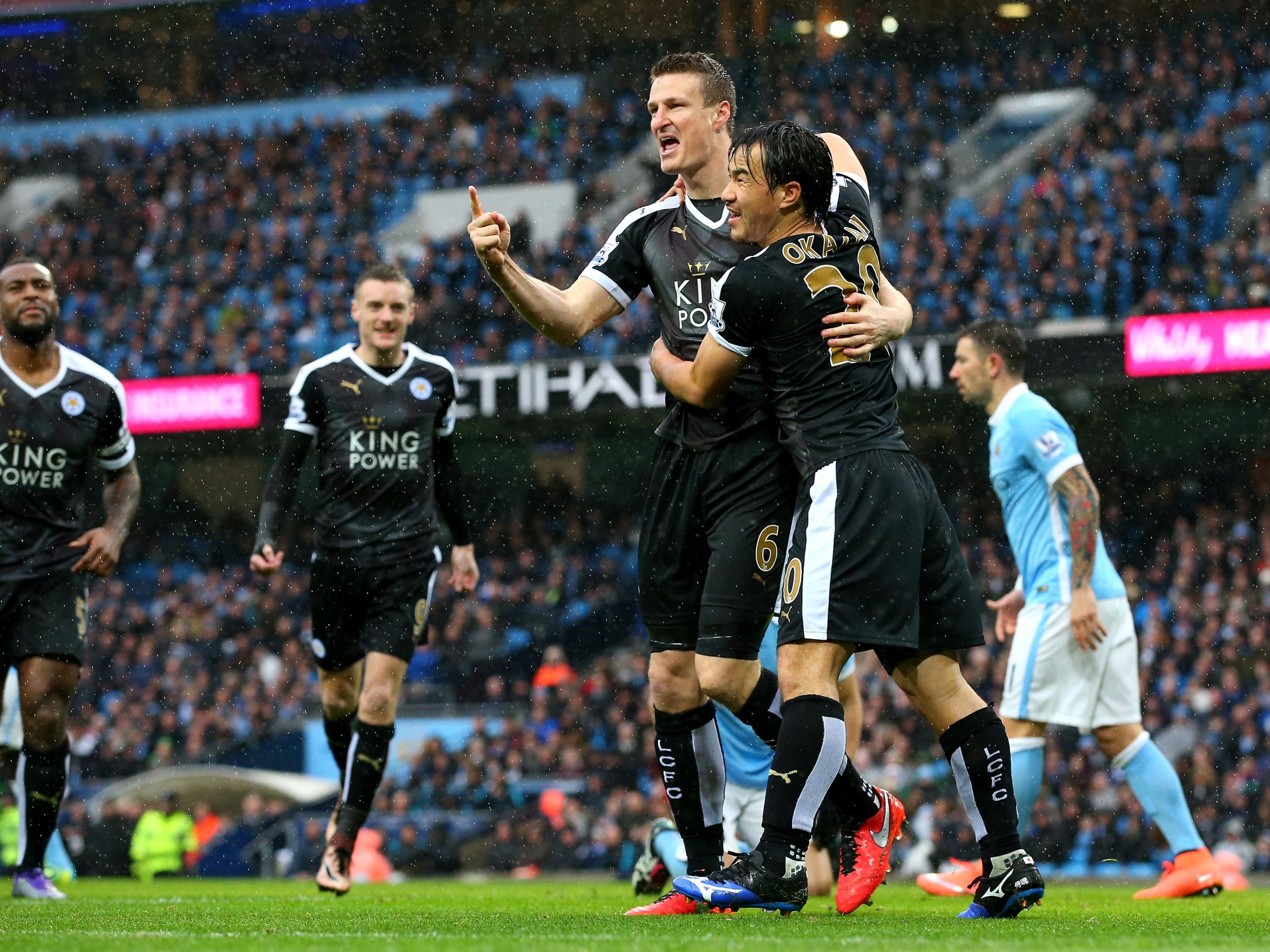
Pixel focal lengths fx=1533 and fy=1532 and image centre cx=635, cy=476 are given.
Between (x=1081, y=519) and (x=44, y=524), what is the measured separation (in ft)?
14.5

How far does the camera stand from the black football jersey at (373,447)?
7.11 meters

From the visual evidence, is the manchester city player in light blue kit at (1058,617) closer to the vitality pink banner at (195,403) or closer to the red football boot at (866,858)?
the red football boot at (866,858)

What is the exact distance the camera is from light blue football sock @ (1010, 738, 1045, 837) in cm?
643

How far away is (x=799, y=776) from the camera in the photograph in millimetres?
4227

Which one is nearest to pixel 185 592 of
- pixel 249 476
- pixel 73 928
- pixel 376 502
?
pixel 249 476

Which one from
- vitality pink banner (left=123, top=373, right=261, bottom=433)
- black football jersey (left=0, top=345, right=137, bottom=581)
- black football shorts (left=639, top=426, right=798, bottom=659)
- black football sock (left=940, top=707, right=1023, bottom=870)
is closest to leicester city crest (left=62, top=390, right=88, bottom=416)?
black football jersey (left=0, top=345, right=137, bottom=581)

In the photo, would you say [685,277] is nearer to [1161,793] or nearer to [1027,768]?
[1027,768]

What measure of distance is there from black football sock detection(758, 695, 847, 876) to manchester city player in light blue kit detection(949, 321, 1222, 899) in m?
2.46

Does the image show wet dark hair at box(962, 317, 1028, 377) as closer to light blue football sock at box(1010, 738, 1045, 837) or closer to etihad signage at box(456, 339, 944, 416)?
light blue football sock at box(1010, 738, 1045, 837)

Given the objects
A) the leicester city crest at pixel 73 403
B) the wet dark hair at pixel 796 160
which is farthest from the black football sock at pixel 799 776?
the leicester city crest at pixel 73 403

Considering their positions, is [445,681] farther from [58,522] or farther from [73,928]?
[73,928]

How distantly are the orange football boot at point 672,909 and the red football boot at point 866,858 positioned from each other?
38 centimetres

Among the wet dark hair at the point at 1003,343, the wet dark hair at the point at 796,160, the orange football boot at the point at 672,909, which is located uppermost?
the wet dark hair at the point at 796,160

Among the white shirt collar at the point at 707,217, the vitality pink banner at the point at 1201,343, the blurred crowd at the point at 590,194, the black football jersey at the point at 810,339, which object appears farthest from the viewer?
the blurred crowd at the point at 590,194
